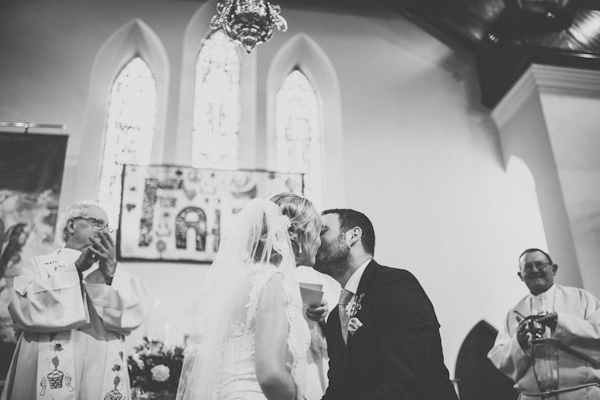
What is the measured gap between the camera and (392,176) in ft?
21.0

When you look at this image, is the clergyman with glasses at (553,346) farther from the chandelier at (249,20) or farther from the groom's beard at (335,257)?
the chandelier at (249,20)

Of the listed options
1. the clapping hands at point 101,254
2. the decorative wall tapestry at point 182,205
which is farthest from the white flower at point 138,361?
the decorative wall tapestry at point 182,205

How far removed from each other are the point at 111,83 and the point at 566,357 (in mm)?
5658

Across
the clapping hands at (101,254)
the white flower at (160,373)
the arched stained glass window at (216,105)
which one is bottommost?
the white flower at (160,373)

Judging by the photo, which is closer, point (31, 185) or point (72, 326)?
point (72, 326)

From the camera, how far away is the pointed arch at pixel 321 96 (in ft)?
20.9

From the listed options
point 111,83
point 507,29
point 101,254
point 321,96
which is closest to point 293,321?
point 101,254

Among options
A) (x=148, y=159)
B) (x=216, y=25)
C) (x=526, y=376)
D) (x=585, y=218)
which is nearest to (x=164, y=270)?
(x=148, y=159)

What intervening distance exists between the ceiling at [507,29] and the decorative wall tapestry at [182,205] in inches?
109

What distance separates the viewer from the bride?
6.50 ft

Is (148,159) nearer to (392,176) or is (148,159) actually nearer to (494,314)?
(392,176)

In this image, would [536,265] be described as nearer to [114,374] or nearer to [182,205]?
[114,374]

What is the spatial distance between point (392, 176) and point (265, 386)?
15.6 ft

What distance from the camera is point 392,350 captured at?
2.08 meters
